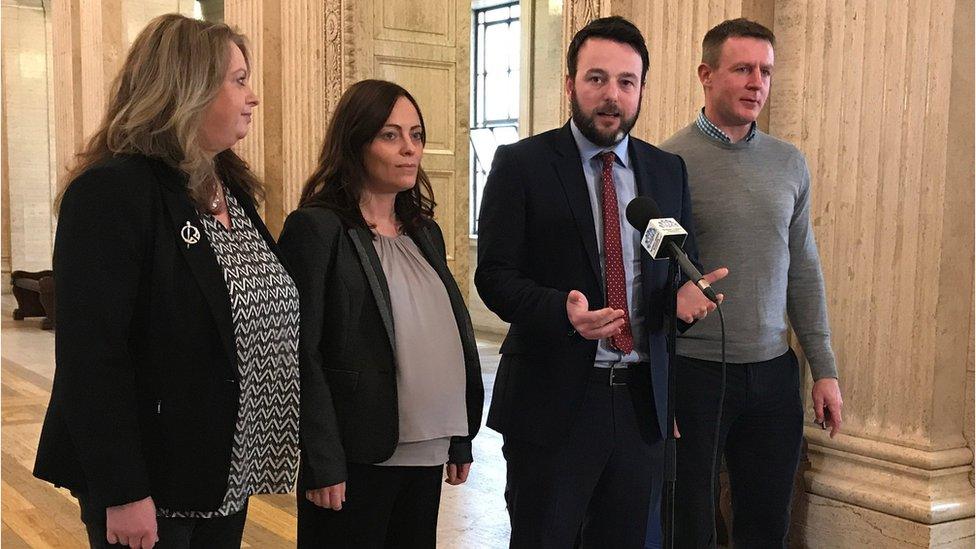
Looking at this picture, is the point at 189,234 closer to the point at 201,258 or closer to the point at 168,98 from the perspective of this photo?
the point at 201,258

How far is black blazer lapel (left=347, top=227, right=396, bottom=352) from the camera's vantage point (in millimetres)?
2326

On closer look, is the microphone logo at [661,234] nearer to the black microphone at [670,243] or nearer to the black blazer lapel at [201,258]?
the black microphone at [670,243]

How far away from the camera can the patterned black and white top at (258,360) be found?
2018 millimetres

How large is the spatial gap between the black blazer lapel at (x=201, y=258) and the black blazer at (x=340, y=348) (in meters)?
0.30

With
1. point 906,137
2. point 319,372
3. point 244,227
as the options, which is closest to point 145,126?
point 244,227

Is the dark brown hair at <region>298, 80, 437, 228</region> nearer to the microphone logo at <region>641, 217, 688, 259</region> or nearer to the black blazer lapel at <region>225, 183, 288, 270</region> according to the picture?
the black blazer lapel at <region>225, 183, 288, 270</region>

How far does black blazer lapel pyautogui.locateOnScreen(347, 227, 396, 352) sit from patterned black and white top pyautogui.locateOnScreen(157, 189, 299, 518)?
0.68 feet

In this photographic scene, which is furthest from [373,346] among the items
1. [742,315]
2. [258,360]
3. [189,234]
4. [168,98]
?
[742,315]

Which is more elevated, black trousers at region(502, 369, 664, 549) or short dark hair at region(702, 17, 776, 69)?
short dark hair at region(702, 17, 776, 69)

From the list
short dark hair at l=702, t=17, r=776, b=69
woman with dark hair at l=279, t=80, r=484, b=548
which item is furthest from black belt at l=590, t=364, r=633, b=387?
short dark hair at l=702, t=17, r=776, b=69

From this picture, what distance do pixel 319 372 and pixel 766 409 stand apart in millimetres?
1291

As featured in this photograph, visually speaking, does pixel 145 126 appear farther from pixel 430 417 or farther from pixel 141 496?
pixel 430 417

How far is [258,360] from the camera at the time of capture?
2.06m

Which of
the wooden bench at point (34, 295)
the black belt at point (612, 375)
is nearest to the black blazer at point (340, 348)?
the black belt at point (612, 375)
